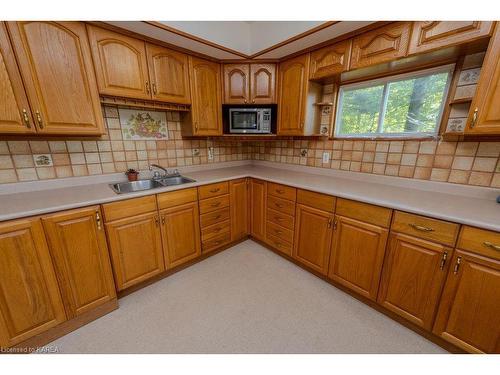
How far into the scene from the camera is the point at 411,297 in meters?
1.29

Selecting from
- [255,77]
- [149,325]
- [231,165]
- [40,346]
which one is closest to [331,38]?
[255,77]

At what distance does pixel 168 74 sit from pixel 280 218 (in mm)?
1766

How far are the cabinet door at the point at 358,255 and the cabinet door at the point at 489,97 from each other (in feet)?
2.66

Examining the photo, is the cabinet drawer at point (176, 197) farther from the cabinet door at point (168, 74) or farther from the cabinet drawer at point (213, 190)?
the cabinet door at point (168, 74)

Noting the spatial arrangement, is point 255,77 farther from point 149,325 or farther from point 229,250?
point 149,325

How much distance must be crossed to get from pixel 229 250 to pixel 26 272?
1624 millimetres

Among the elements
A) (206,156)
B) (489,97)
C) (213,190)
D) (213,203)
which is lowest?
(213,203)

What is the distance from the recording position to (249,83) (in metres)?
2.13

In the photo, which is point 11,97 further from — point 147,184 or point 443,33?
point 443,33

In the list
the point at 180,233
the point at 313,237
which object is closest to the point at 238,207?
the point at 180,233

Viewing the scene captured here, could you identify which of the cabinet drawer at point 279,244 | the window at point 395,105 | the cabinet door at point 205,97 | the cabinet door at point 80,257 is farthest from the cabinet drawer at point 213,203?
the window at point 395,105

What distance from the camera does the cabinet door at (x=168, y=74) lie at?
1.69 meters

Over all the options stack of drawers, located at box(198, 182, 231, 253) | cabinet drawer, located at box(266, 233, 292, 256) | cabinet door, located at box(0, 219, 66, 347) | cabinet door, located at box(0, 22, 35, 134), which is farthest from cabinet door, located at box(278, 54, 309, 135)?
cabinet door, located at box(0, 219, 66, 347)

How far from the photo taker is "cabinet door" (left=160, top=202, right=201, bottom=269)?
5.77 feet
